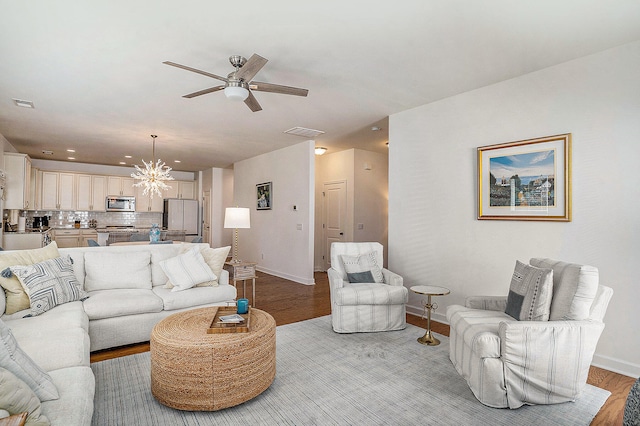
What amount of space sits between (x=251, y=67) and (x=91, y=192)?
820cm

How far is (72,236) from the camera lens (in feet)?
26.9

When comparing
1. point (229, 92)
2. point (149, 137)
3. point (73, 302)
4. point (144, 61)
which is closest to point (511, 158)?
point (229, 92)

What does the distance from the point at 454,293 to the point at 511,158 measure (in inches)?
63.7

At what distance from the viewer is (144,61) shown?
3107mm

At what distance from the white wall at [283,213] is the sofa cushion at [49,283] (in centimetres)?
371

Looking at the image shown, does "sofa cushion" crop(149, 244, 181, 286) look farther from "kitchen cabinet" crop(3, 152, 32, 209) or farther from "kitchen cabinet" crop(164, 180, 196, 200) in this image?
"kitchen cabinet" crop(164, 180, 196, 200)

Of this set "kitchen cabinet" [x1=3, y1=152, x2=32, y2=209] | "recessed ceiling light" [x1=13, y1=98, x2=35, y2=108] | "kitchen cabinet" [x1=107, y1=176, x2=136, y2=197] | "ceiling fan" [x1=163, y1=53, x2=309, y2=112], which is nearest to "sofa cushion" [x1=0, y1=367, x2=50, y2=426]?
"ceiling fan" [x1=163, y1=53, x2=309, y2=112]

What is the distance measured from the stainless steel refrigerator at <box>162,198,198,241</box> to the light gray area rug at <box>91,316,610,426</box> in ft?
23.5

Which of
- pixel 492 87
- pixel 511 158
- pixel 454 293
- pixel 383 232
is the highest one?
pixel 492 87

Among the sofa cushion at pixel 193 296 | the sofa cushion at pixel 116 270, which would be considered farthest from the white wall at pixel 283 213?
the sofa cushion at pixel 116 270

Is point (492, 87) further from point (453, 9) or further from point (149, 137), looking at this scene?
point (149, 137)

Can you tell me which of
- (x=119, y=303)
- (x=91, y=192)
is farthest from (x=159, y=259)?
(x=91, y=192)

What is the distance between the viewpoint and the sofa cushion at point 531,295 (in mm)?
2416

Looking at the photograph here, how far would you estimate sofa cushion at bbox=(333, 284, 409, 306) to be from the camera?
11.7 feet
